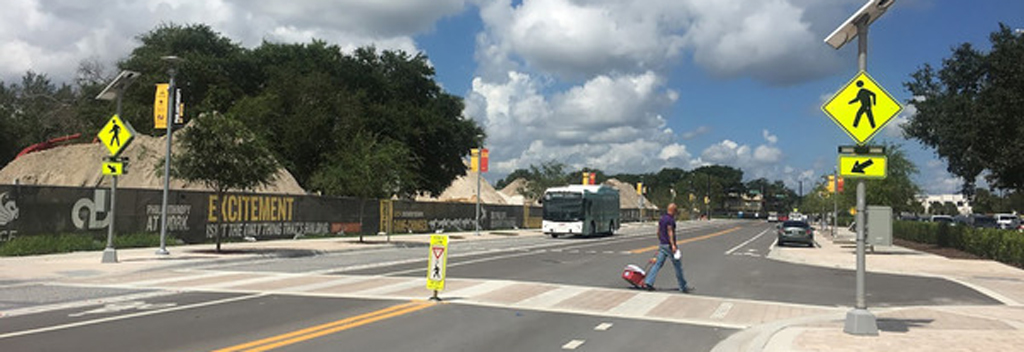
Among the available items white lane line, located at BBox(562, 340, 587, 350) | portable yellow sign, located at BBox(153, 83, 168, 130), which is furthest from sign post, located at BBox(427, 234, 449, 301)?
portable yellow sign, located at BBox(153, 83, 168, 130)

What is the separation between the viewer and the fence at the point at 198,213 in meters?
21.3

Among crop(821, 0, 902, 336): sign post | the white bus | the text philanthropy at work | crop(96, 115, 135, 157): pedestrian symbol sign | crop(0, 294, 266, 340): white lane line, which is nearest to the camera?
crop(0, 294, 266, 340): white lane line

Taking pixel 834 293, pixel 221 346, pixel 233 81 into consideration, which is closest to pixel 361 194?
pixel 834 293

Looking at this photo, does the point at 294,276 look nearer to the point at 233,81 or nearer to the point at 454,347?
the point at 454,347

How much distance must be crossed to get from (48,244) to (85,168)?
21081mm

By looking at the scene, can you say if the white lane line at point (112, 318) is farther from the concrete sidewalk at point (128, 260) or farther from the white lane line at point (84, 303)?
the concrete sidewalk at point (128, 260)

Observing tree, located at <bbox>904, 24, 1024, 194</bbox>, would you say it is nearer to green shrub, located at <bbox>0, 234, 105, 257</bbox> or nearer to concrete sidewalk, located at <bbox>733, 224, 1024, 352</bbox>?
concrete sidewalk, located at <bbox>733, 224, 1024, 352</bbox>

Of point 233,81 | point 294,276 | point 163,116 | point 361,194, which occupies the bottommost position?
point 294,276

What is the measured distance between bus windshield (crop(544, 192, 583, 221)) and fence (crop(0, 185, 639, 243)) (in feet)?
24.8

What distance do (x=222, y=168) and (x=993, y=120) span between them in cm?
2694

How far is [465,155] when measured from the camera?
222 ft

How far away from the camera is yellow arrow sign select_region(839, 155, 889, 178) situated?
9.26 m

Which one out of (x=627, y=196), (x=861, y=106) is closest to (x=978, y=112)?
(x=861, y=106)

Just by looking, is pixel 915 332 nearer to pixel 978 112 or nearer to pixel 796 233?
pixel 978 112
